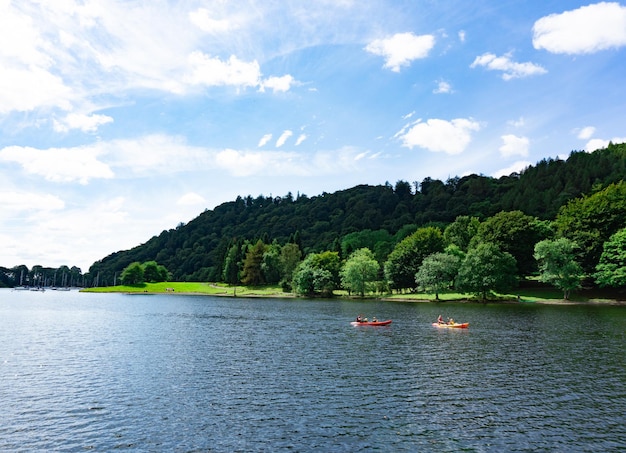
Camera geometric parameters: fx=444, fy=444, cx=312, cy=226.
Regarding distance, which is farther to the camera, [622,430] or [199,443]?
[622,430]

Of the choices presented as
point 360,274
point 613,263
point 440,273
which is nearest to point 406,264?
point 360,274

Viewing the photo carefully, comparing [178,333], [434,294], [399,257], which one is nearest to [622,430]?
[178,333]

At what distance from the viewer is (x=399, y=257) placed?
148 meters

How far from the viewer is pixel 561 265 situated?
114 metres

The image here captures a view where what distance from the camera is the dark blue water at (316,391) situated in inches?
933

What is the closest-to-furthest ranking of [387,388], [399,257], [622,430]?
[622,430], [387,388], [399,257]

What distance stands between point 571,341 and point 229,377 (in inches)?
1644

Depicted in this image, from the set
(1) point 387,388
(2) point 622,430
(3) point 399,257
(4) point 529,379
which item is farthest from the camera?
(3) point 399,257

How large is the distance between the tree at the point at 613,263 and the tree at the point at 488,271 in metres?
20.2

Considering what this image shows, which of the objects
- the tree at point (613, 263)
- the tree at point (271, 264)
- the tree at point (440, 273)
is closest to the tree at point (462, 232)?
the tree at point (440, 273)

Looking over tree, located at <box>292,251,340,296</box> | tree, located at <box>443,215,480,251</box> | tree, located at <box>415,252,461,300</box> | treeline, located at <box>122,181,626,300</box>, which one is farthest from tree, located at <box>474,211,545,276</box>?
tree, located at <box>292,251,340,296</box>

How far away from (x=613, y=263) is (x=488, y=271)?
97.8 feet

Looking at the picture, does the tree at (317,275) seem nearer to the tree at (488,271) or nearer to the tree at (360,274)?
the tree at (360,274)

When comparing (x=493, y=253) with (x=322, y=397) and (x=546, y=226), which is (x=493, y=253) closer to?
(x=546, y=226)
